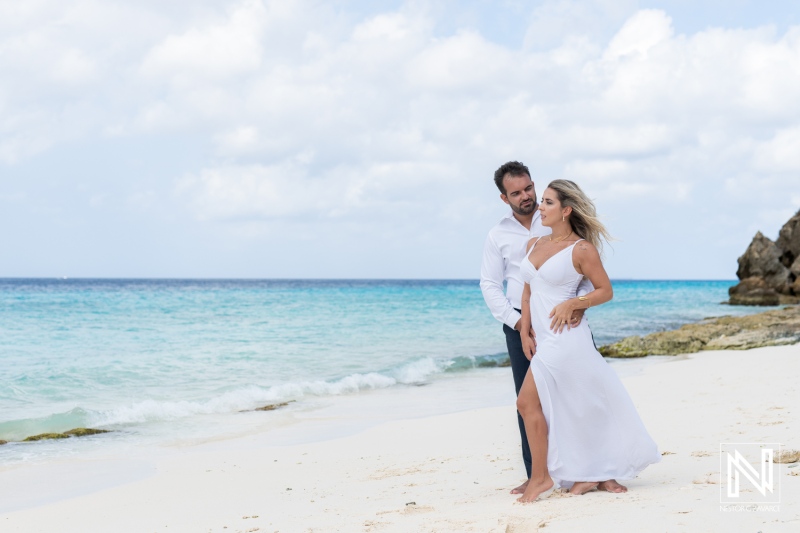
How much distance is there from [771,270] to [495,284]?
46633 millimetres

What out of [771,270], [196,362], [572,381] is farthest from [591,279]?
[771,270]

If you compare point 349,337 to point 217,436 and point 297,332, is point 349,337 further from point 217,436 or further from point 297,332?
point 217,436

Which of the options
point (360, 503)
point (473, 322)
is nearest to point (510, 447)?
point (360, 503)

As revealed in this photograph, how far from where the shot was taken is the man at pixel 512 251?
4645mm

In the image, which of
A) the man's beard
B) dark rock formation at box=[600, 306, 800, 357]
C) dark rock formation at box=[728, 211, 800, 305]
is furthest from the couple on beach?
dark rock formation at box=[728, 211, 800, 305]

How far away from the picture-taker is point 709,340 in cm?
1603

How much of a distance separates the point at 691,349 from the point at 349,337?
10.0 metres

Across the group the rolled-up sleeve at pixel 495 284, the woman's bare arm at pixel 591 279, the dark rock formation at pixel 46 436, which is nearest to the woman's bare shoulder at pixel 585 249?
the woman's bare arm at pixel 591 279

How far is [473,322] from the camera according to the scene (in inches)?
1134

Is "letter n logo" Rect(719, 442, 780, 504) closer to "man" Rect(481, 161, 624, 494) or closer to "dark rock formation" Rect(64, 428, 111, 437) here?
"man" Rect(481, 161, 624, 494)

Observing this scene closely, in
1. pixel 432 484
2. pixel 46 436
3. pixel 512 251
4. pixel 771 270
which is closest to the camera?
pixel 512 251

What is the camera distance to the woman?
4.27 meters

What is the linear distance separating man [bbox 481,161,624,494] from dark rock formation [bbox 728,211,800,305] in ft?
141

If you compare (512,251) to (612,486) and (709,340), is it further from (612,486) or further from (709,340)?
(709,340)
